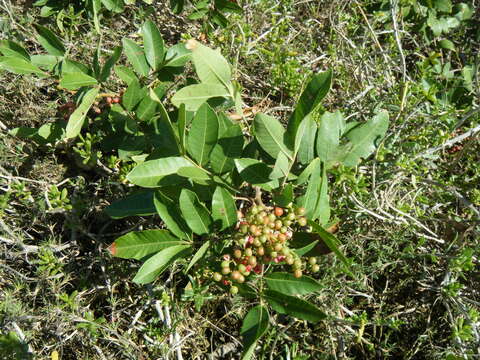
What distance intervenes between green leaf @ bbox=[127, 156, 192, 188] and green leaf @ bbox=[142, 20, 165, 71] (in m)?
0.58

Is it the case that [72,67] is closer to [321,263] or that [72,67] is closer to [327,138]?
[327,138]

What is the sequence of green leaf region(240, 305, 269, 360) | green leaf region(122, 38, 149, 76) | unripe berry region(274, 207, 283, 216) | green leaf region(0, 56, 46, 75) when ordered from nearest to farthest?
1. green leaf region(240, 305, 269, 360)
2. unripe berry region(274, 207, 283, 216)
3. green leaf region(0, 56, 46, 75)
4. green leaf region(122, 38, 149, 76)

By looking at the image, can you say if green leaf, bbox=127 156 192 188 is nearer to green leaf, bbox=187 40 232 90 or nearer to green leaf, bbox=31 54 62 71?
green leaf, bbox=187 40 232 90

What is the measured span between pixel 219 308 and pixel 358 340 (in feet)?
2.02

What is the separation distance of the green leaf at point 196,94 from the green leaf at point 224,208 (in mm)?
278

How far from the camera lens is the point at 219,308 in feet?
6.46

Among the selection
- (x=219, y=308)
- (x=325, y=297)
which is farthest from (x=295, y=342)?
(x=219, y=308)

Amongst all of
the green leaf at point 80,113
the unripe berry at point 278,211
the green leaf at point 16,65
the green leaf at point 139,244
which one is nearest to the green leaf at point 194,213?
the green leaf at point 139,244

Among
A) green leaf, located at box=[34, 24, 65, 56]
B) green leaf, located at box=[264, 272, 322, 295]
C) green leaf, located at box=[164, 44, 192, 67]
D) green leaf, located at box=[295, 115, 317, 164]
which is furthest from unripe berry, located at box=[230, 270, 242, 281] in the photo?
green leaf, located at box=[34, 24, 65, 56]

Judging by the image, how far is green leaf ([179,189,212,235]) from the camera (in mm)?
1318

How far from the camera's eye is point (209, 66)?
132cm

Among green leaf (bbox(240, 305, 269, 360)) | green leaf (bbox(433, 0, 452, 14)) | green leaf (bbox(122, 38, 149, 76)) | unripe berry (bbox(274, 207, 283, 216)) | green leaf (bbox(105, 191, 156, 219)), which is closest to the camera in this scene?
green leaf (bbox(240, 305, 269, 360))

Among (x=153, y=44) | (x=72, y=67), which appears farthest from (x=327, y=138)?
(x=72, y=67)

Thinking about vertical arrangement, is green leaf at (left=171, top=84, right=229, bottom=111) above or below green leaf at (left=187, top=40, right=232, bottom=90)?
below
